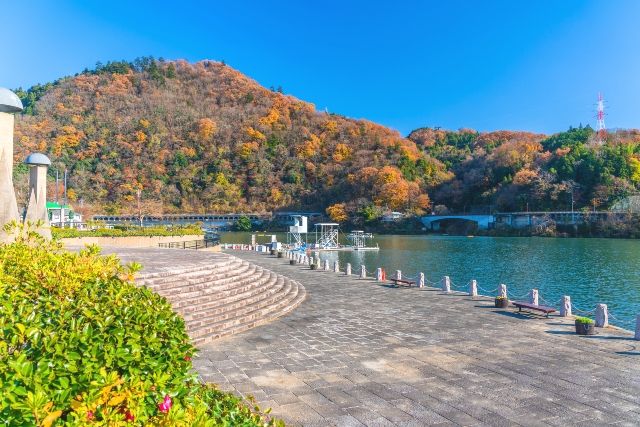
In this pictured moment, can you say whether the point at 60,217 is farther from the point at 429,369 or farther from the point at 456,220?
the point at 456,220

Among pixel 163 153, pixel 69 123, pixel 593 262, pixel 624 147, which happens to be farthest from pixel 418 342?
pixel 69 123

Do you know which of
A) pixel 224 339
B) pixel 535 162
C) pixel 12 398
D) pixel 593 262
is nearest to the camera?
pixel 12 398

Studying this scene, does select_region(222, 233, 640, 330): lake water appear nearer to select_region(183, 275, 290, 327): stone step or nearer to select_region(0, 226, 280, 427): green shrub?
select_region(183, 275, 290, 327): stone step

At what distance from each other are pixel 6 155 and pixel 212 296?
25.0 ft

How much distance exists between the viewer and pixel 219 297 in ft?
40.1

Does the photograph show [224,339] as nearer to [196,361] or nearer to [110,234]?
[196,361]

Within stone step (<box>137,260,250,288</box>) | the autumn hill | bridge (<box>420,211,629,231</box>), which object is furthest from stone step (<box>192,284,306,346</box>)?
the autumn hill

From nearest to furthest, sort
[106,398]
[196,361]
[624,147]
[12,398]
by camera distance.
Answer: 1. [12,398]
2. [106,398]
3. [196,361]
4. [624,147]

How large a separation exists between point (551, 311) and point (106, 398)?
13060 mm

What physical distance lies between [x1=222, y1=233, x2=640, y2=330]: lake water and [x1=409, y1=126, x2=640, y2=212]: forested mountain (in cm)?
2242

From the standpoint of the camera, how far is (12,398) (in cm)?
266

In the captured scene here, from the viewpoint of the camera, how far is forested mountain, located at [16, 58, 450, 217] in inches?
3430

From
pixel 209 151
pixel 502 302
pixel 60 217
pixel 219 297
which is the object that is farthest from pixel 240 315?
pixel 209 151

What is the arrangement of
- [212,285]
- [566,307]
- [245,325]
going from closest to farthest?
1. [245,325]
2. [212,285]
3. [566,307]
